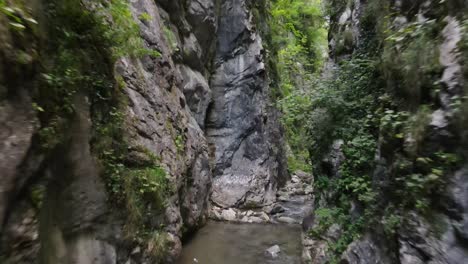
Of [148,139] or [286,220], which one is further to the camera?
[286,220]

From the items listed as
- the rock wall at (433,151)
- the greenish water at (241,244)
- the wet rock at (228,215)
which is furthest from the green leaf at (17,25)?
the wet rock at (228,215)

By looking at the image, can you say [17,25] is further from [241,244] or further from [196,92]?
[196,92]

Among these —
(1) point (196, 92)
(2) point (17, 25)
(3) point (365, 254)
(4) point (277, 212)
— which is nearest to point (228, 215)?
(4) point (277, 212)

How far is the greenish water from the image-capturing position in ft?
23.4

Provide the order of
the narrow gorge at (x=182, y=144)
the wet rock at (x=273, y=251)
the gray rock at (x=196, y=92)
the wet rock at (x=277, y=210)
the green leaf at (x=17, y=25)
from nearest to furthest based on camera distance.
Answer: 1. the green leaf at (x=17, y=25)
2. the narrow gorge at (x=182, y=144)
3. the wet rock at (x=273, y=251)
4. the gray rock at (x=196, y=92)
5. the wet rock at (x=277, y=210)

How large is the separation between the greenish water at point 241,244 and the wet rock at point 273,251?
8cm

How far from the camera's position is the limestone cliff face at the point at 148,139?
270 centimetres

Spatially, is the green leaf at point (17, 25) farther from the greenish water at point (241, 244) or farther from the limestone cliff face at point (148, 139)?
the greenish water at point (241, 244)

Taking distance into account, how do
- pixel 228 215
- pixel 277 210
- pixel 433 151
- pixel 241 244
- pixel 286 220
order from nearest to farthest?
pixel 433 151 < pixel 241 244 < pixel 286 220 < pixel 228 215 < pixel 277 210

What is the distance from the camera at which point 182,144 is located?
7867mm

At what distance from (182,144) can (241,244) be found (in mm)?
2980

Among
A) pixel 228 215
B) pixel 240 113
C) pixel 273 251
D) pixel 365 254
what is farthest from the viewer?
pixel 240 113

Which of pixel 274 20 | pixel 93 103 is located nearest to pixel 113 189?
pixel 93 103

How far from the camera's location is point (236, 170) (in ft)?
42.1
